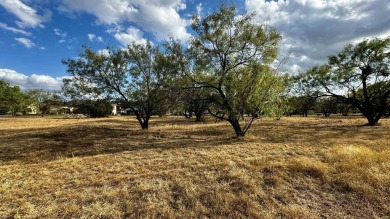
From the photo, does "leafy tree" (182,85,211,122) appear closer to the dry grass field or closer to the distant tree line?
the distant tree line

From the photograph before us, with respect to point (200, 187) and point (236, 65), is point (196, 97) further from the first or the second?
point (200, 187)

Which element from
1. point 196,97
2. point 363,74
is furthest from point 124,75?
point 363,74

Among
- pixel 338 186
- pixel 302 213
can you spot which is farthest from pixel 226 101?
pixel 302 213

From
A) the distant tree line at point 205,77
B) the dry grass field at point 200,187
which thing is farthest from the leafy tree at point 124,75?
the dry grass field at point 200,187

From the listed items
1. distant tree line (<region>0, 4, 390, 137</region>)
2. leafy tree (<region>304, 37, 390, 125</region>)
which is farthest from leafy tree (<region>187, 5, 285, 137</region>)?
leafy tree (<region>304, 37, 390, 125</region>)

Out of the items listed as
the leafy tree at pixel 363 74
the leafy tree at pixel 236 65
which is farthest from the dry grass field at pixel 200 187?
the leafy tree at pixel 363 74

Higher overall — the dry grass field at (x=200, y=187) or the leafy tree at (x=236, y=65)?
the leafy tree at (x=236, y=65)

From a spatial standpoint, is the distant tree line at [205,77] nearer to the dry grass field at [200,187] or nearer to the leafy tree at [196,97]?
the leafy tree at [196,97]

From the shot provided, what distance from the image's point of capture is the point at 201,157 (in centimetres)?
929

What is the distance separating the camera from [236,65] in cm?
1425

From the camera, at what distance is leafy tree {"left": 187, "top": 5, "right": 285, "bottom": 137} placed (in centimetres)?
1345

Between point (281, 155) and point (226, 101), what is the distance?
5.31 metres

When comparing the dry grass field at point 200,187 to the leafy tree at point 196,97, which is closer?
the dry grass field at point 200,187

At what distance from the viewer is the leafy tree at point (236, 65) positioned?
13.5 meters
